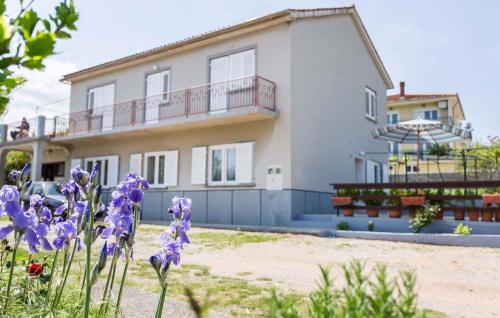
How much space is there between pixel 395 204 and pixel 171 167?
9.34m

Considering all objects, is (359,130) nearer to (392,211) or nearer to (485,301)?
(392,211)

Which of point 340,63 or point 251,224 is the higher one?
point 340,63

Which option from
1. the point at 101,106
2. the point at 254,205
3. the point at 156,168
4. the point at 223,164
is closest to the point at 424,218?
the point at 254,205

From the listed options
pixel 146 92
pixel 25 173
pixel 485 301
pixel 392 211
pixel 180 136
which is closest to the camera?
pixel 25 173

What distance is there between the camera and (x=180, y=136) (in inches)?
723

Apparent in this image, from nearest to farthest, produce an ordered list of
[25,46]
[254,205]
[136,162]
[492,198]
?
[25,46]
[492,198]
[254,205]
[136,162]

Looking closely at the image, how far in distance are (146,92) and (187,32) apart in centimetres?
327

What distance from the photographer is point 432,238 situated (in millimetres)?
11359

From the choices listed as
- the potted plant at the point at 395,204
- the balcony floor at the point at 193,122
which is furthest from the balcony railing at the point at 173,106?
the potted plant at the point at 395,204

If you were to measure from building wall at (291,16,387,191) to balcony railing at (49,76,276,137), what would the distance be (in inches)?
56.6

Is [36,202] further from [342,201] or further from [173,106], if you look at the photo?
[173,106]

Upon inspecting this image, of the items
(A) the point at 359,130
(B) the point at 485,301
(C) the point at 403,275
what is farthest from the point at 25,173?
(A) the point at 359,130

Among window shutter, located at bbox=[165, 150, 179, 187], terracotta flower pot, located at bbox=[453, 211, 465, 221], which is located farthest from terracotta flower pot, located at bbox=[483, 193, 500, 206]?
window shutter, located at bbox=[165, 150, 179, 187]

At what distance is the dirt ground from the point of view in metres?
5.76
